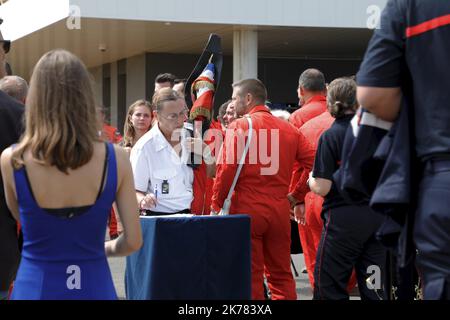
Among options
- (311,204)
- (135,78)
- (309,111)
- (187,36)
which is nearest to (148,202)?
(311,204)

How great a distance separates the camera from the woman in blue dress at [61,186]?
10.6 feet

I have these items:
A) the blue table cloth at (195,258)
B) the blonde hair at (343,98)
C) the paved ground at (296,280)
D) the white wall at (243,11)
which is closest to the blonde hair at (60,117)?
the blue table cloth at (195,258)

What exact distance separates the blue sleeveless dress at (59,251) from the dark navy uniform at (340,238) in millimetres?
2877

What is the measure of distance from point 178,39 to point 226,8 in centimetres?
445

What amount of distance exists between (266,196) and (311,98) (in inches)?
80.1

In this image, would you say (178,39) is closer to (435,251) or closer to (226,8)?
(226,8)

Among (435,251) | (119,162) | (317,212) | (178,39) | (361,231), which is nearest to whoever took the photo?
(435,251)

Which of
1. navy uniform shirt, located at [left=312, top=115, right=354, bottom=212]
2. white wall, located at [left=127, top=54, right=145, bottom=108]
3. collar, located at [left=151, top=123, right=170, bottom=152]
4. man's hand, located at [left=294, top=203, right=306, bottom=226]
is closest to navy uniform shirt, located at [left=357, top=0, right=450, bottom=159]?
navy uniform shirt, located at [left=312, top=115, right=354, bottom=212]

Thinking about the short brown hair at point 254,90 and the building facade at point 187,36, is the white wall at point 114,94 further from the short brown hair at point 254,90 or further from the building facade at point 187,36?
the short brown hair at point 254,90

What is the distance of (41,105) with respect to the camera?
327 cm

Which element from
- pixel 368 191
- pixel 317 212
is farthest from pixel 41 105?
pixel 317 212

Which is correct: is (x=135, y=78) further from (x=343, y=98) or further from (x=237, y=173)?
(x=343, y=98)

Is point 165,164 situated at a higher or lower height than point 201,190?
higher

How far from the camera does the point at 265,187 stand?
7.04 m
